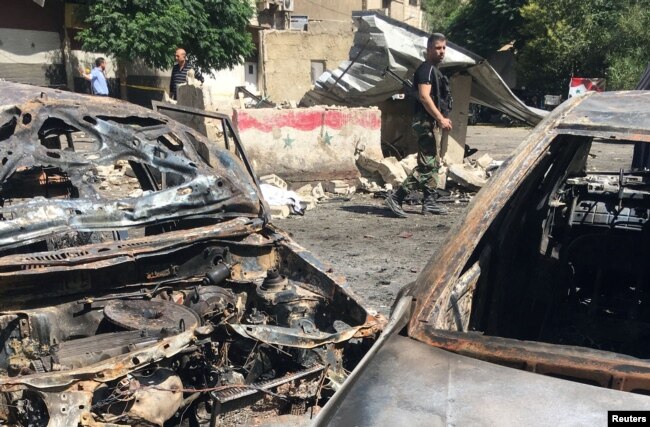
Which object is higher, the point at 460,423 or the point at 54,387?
the point at 460,423

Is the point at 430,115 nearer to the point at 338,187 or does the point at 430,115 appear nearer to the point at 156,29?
the point at 338,187

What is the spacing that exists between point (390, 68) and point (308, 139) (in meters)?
2.16

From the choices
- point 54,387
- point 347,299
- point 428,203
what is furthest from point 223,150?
point 428,203

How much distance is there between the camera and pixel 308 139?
9.30m

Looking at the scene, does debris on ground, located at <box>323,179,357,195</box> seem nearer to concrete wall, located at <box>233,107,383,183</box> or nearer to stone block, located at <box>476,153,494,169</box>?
concrete wall, located at <box>233,107,383,183</box>

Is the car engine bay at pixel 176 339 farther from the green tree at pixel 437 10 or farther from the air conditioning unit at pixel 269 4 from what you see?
the green tree at pixel 437 10

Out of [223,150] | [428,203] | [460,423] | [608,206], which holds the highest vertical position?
[223,150]

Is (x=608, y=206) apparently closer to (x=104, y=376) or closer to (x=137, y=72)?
(x=104, y=376)

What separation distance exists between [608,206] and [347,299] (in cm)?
Answer: 163

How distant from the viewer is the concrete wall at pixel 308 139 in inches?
356

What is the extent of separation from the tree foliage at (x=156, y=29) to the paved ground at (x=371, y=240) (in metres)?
9.16

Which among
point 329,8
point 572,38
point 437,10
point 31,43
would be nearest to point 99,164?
point 31,43

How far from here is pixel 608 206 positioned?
366 centimetres

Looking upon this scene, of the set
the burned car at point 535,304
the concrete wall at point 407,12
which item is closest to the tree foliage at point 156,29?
the burned car at point 535,304
